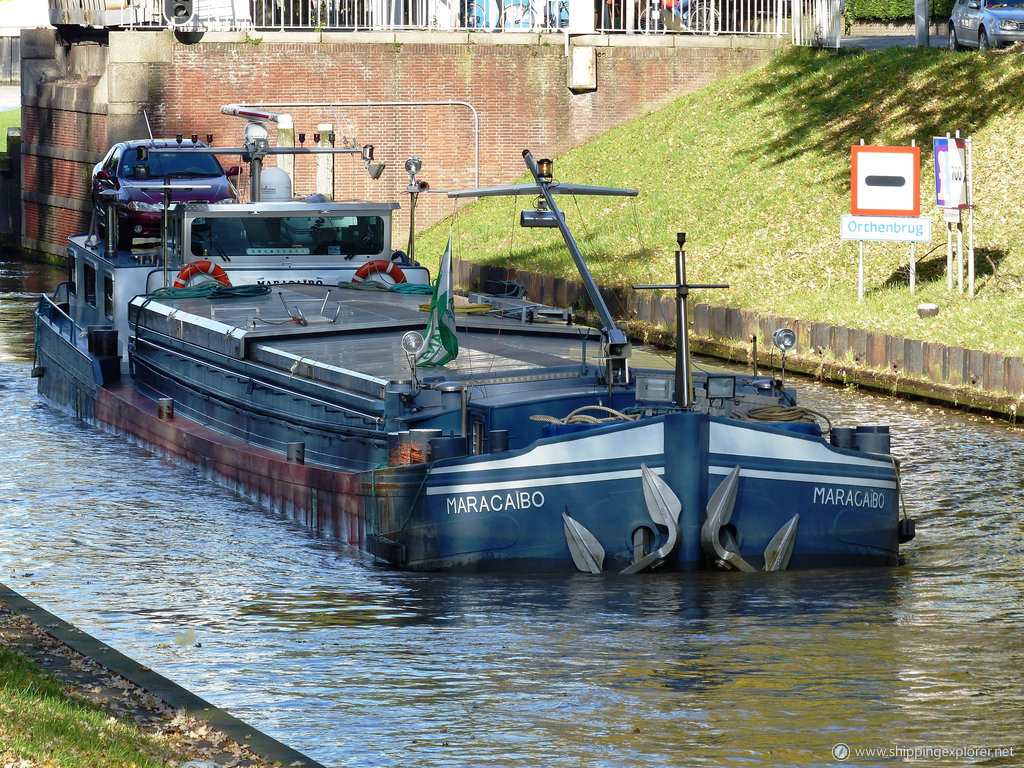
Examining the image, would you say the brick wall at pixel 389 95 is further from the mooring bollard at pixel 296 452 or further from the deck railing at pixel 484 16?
the mooring bollard at pixel 296 452

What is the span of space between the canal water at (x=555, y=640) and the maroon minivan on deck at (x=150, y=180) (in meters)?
13.1

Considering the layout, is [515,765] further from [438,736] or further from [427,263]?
[427,263]

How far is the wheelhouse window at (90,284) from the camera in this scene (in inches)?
878

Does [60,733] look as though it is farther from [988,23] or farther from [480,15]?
[480,15]

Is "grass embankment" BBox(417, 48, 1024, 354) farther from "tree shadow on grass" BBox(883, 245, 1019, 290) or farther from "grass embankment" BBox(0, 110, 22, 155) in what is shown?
"grass embankment" BBox(0, 110, 22, 155)

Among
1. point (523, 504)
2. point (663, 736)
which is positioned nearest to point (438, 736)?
point (663, 736)

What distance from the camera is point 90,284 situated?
22.4 m

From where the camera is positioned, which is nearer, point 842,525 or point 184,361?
point 842,525

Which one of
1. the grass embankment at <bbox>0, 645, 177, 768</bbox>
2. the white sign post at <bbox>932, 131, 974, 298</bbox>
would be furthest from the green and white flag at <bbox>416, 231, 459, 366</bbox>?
the white sign post at <bbox>932, 131, 974, 298</bbox>

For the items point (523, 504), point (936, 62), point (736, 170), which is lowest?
point (523, 504)

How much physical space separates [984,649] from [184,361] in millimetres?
10084

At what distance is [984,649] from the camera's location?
36.7 feet

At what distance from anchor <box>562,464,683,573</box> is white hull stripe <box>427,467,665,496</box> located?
0.12m

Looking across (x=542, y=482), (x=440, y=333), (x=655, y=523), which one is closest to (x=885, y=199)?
(x=440, y=333)
